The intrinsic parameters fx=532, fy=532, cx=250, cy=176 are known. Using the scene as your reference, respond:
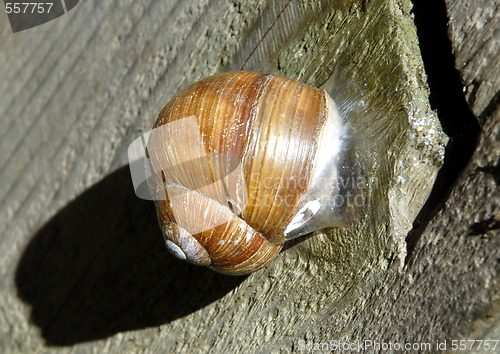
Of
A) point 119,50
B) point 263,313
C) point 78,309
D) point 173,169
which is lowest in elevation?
point 78,309

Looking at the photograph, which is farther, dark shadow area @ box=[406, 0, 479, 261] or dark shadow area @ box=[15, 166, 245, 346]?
dark shadow area @ box=[15, 166, 245, 346]

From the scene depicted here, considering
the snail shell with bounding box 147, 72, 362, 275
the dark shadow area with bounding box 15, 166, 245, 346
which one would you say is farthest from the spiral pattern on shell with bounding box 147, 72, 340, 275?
the dark shadow area with bounding box 15, 166, 245, 346

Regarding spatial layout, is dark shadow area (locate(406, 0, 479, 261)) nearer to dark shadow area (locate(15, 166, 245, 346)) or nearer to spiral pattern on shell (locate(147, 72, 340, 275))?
spiral pattern on shell (locate(147, 72, 340, 275))

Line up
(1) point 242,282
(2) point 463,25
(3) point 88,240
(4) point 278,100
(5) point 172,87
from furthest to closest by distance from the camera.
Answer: (3) point 88,240 < (5) point 172,87 < (1) point 242,282 < (4) point 278,100 < (2) point 463,25

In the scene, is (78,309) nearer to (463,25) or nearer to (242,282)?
(242,282)

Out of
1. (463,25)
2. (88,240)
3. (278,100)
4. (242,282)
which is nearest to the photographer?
(463,25)

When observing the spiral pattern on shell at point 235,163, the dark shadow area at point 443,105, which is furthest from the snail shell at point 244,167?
the dark shadow area at point 443,105

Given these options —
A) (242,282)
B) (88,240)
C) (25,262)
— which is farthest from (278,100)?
(25,262)
